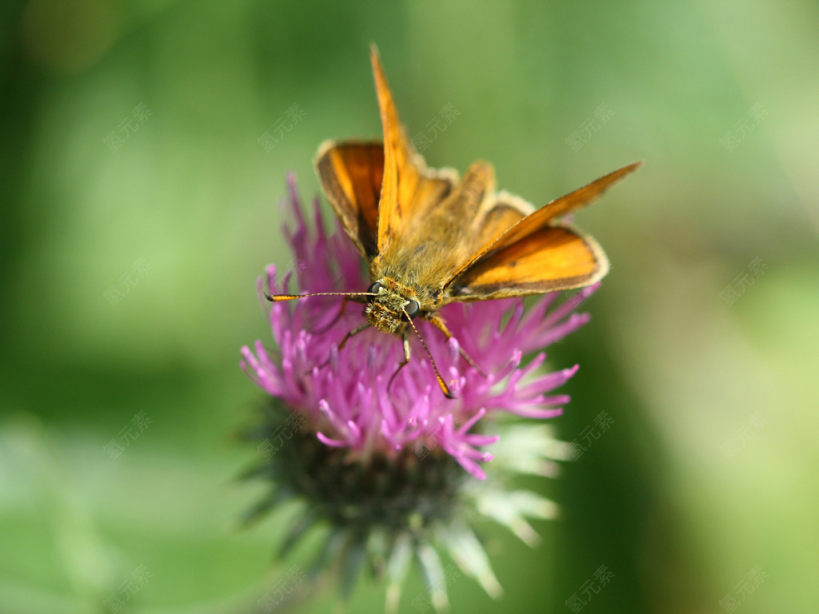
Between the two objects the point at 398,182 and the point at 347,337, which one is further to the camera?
the point at 398,182

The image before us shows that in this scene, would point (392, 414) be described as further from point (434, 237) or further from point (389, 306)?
point (434, 237)

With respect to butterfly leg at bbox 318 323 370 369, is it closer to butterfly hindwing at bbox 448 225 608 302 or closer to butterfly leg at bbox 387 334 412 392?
butterfly leg at bbox 387 334 412 392

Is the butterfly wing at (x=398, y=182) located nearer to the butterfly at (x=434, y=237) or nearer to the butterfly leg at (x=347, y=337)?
the butterfly at (x=434, y=237)

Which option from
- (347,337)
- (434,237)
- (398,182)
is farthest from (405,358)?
(398,182)

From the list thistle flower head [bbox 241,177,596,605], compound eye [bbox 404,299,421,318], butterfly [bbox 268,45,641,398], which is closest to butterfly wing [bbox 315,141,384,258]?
butterfly [bbox 268,45,641,398]

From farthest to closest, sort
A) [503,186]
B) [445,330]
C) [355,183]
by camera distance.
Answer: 1. [503,186]
2. [355,183]
3. [445,330]

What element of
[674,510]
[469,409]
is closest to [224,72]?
[469,409]

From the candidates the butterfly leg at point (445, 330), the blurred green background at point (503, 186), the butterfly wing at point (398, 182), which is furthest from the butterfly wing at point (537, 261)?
the blurred green background at point (503, 186)

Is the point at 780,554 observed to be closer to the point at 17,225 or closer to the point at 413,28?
the point at 413,28
